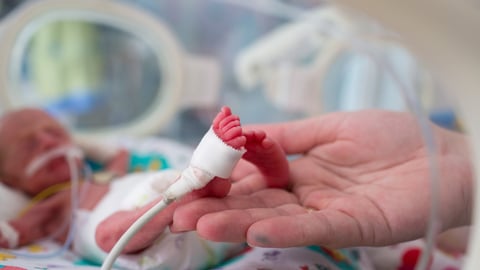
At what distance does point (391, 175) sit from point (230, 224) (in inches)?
10.0

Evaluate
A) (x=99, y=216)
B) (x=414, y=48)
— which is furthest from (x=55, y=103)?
(x=414, y=48)

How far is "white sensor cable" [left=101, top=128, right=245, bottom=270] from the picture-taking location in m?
0.54

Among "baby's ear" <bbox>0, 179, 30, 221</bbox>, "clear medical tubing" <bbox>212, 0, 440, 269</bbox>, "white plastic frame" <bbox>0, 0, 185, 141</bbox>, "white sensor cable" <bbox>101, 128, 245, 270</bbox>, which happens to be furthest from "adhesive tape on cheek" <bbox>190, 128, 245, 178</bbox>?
"white plastic frame" <bbox>0, 0, 185, 141</bbox>

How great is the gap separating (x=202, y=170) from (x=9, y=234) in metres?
0.47

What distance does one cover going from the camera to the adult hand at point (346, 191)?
0.55 meters

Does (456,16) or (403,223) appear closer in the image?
(456,16)

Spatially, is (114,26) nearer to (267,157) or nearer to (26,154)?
(26,154)

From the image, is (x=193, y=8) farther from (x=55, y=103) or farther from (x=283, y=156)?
(x=283, y=156)

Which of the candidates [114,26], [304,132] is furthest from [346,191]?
[114,26]

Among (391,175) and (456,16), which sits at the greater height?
(456,16)

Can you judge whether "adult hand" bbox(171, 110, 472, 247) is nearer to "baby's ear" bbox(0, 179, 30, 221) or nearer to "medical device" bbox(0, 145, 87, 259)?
"medical device" bbox(0, 145, 87, 259)

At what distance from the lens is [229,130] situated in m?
0.54

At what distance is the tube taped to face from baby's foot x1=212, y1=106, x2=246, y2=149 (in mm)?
617

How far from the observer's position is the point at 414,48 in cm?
41
